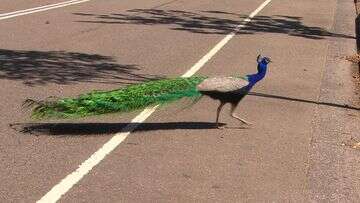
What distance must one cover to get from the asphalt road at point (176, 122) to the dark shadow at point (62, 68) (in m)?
0.02

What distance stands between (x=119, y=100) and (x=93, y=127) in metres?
0.59

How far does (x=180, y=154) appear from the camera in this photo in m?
6.71

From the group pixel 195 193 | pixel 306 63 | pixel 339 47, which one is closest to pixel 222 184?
pixel 195 193

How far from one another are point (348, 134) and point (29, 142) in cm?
379

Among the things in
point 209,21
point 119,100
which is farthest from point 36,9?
point 119,100

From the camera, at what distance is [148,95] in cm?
725

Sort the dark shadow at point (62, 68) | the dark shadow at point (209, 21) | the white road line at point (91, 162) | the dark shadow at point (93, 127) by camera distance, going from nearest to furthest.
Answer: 1. the white road line at point (91, 162)
2. the dark shadow at point (93, 127)
3. the dark shadow at point (62, 68)
4. the dark shadow at point (209, 21)

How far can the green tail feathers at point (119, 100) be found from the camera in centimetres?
692

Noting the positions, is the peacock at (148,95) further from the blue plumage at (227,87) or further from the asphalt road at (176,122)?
the asphalt road at (176,122)

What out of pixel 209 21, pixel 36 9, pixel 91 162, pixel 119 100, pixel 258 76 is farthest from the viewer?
pixel 36 9

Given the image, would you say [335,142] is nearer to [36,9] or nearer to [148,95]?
[148,95]

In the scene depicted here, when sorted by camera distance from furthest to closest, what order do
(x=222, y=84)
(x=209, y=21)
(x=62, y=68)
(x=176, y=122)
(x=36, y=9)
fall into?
(x=36, y=9) → (x=209, y=21) → (x=62, y=68) → (x=176, y=122) → (x=222, y=84)

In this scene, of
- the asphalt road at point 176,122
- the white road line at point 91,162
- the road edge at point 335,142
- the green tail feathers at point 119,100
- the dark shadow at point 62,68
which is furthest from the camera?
the dark shadow at point 62,68

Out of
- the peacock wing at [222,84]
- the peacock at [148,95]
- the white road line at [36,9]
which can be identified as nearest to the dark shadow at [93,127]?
the peacock at [148,95]
